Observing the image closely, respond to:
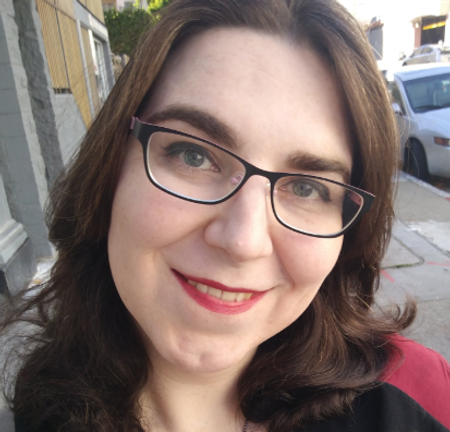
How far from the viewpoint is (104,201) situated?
1169 millimetres

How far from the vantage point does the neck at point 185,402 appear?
48.8 inches

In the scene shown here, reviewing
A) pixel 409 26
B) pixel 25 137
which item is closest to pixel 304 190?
pixel 25 137

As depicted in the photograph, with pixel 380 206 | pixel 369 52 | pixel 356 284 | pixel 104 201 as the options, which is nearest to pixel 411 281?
pixel 356 284

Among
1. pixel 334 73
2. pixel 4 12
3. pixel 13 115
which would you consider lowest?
pixel 13 115

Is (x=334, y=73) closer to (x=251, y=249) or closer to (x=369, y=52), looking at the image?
(x=369, y=52)

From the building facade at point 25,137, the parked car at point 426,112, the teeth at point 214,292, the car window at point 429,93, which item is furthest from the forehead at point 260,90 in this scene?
the car window at point 429,93

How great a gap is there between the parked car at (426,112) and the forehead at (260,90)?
571 centimetres

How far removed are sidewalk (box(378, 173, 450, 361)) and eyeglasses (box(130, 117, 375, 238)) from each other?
1342mm

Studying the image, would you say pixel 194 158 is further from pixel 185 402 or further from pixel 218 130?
pixel 185 402

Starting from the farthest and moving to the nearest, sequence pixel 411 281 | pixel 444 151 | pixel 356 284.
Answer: pixel 444 151 → pixel 411 281 → pixel 356 284

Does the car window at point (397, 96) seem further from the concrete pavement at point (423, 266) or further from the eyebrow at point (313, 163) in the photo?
the eyebrow at point (313, 163)

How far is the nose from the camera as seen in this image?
941mm

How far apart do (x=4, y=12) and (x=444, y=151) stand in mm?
6186

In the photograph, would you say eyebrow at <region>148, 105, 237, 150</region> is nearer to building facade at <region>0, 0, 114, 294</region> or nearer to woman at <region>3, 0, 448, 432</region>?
woman at <region>3, 0, 448, 432</region>
